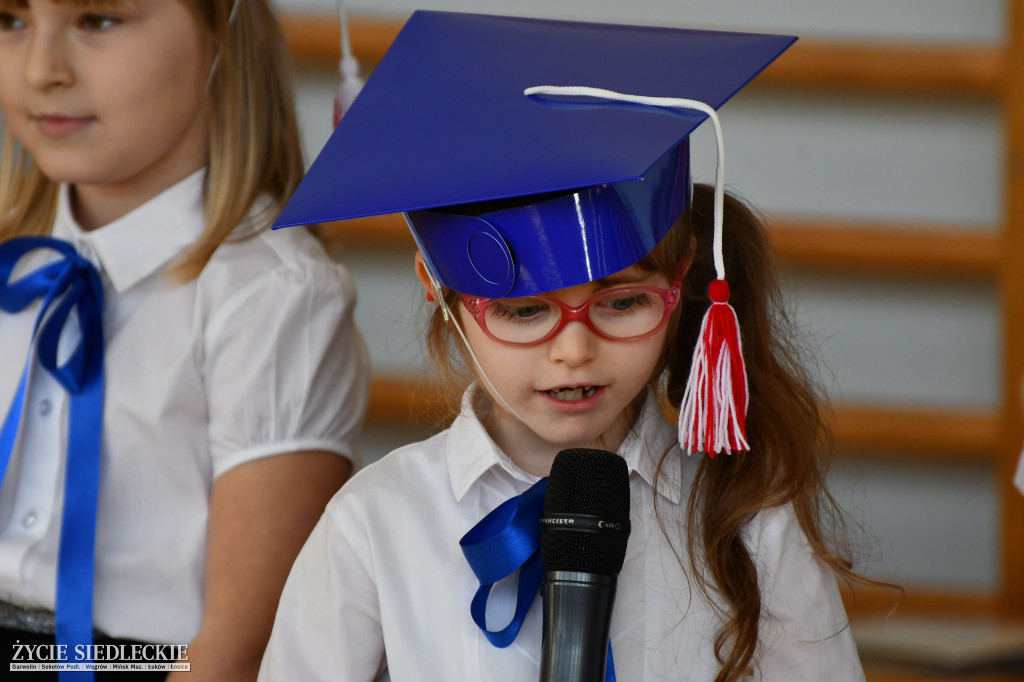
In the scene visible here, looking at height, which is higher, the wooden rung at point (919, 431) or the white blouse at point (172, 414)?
the white blouse at point (172, 414)

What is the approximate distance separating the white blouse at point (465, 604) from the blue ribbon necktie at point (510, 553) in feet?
0.12

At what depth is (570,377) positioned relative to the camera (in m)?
0.85

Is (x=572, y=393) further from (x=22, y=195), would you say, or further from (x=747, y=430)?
(x=22, y=195)

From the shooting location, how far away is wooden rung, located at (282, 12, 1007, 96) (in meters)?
2.06

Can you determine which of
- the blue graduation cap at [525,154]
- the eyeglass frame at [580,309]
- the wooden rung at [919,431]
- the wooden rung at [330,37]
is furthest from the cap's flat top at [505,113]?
the wooden rung at [919,431]

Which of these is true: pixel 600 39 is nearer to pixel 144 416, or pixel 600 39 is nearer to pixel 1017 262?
pixel 144 416

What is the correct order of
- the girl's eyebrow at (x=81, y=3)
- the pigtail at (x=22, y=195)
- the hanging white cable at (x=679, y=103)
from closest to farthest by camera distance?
1. the hanging white cable at (x=679, y=103)
2. the girl's eyebrow at (x=81, y=3)
3. the pigtail at (x=22, y=195)

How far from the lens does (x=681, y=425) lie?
2.78 feet

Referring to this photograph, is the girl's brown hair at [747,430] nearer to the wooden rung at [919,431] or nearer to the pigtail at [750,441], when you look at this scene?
the pigtail at [750,441]

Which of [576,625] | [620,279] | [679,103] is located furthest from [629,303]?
[576,625]

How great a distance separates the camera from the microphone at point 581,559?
0.69 m

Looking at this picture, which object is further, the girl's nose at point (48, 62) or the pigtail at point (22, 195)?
the pigtail at point (22, 195)

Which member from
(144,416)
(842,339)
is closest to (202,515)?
(144,416)

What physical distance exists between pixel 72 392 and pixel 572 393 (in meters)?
0.54
